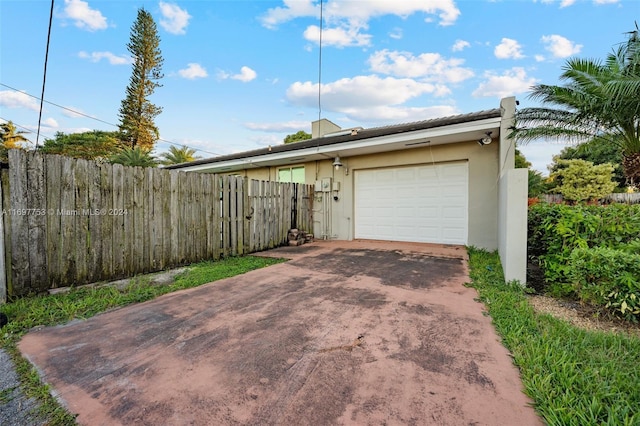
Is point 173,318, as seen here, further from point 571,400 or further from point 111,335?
point 571,400

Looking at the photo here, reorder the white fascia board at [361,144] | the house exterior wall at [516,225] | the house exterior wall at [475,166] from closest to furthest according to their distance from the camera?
the house exterior wall at [516,225] → the white fascia board at [361,144] → the house exterior wall at [475,166]

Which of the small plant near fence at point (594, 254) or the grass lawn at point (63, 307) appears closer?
the grass lawn at point (63, 307)

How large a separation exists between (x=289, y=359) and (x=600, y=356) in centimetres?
237

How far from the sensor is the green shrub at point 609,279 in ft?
8.77

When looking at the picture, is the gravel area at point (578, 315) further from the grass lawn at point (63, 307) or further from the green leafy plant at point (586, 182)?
the green leafy plant at point (586, 182)

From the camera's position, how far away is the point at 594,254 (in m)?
2.95

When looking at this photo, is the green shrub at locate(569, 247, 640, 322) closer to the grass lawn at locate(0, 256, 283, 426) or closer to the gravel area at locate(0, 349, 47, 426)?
the grass lawn at locate(0, 256, 283, 426)

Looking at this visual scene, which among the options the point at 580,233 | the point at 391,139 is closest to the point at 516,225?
the point at 580,233

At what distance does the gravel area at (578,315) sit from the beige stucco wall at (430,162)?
376 centimetres

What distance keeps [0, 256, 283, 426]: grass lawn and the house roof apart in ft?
15.7

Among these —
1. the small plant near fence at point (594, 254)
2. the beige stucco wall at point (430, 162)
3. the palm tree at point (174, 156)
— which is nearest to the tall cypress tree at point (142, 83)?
the palm tree at point (174, 156)

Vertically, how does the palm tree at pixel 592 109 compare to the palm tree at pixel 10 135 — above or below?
below

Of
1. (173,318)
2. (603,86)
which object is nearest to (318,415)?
(173,318)

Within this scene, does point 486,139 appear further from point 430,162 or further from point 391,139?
point 391,139
